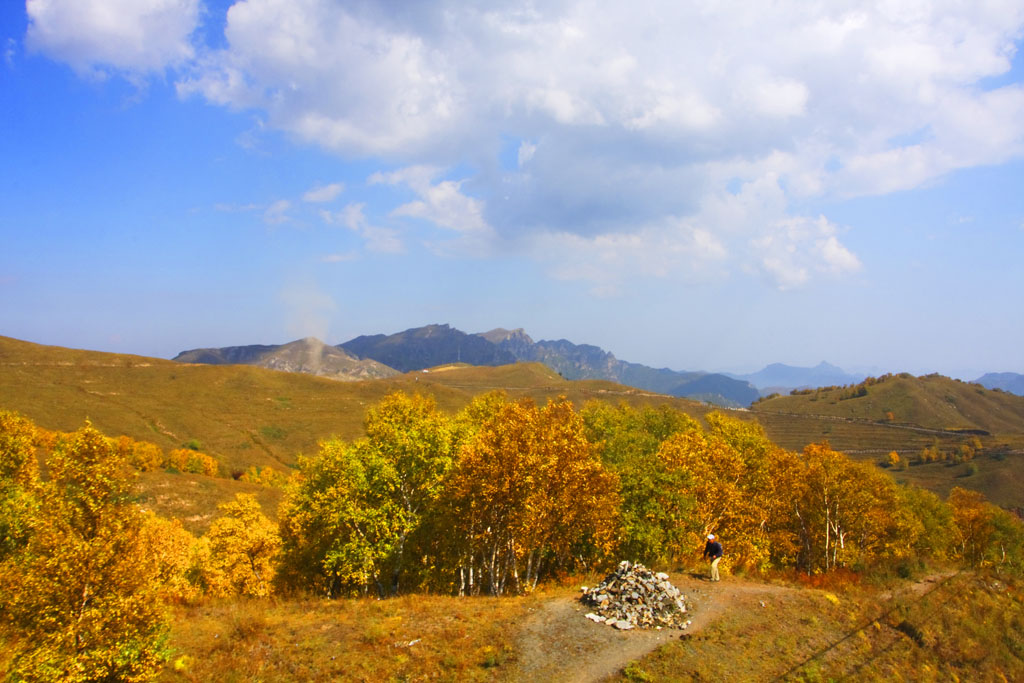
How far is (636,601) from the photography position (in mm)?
23312

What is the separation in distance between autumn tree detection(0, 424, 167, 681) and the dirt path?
12731 mm

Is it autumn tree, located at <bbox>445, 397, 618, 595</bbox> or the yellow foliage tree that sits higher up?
autumn tree, located at <bbox>445, 397, 618, 595</bbox>

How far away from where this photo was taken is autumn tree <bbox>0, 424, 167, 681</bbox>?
14656mm

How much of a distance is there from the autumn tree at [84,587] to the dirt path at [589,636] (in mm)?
12731

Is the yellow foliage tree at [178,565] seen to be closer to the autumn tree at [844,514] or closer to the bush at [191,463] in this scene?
the autumn tree at [844,514]

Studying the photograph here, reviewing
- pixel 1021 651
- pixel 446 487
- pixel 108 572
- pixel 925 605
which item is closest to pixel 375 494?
pixel 446 487

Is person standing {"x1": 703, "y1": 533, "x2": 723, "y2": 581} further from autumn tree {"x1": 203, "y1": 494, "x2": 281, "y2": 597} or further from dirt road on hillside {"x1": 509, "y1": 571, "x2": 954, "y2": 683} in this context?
autumn tree {"x1": 203, "y1": 494, "x2": 281, "y2": 597}

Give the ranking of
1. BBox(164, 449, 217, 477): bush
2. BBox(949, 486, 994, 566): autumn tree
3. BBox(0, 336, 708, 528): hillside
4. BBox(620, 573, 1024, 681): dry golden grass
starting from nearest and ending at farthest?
BBox(620, 573, 1024, 681): dry golden grass → BBox(949, 486, 994, 566): autumn tree → BBox(164, 449, 217, 477): bush → BBox(0, 336, 708, 528): hillside

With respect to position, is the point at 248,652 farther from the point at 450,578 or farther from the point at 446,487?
the point at 450,578

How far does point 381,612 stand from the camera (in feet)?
80.0

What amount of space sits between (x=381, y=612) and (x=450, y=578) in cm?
1357

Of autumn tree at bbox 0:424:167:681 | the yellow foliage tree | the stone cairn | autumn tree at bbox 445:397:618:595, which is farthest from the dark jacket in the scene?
the yellow foliage tree

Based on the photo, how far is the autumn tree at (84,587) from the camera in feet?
48.1

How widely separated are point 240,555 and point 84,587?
33.2 metres
